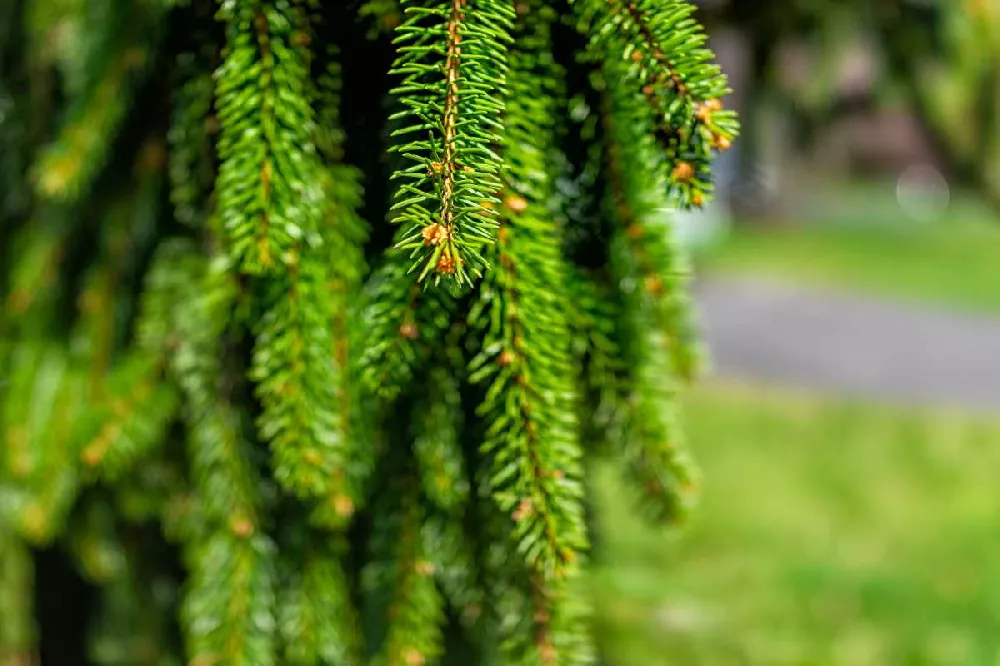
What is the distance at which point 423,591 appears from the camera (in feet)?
2.36

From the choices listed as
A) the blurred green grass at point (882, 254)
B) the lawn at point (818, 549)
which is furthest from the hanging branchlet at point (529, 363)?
the blurred green grass at point (882, 254)

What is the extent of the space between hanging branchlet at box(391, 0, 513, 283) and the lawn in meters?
1.01

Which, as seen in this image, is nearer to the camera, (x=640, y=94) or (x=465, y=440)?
(x=640, y=94)

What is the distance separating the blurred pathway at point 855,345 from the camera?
18.4 feet

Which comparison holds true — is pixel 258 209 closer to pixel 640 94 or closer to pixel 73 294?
pixel 640 94

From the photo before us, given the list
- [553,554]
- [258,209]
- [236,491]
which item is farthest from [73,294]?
[553,554]

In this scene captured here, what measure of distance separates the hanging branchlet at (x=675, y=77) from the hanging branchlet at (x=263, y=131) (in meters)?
0.21

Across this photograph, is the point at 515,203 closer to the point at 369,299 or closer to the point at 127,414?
the point at 369,299

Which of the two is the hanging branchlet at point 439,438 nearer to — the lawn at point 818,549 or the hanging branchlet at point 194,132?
the hanging branchlet at point 194,132

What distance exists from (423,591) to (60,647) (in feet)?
3.19

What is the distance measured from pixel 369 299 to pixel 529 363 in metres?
0.15

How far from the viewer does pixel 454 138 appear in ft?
1.64

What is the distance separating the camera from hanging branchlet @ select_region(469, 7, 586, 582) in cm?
58

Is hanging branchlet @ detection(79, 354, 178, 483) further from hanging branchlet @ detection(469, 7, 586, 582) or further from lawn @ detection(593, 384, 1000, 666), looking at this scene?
lawn @ detection(593, 384, 1000, 666)
